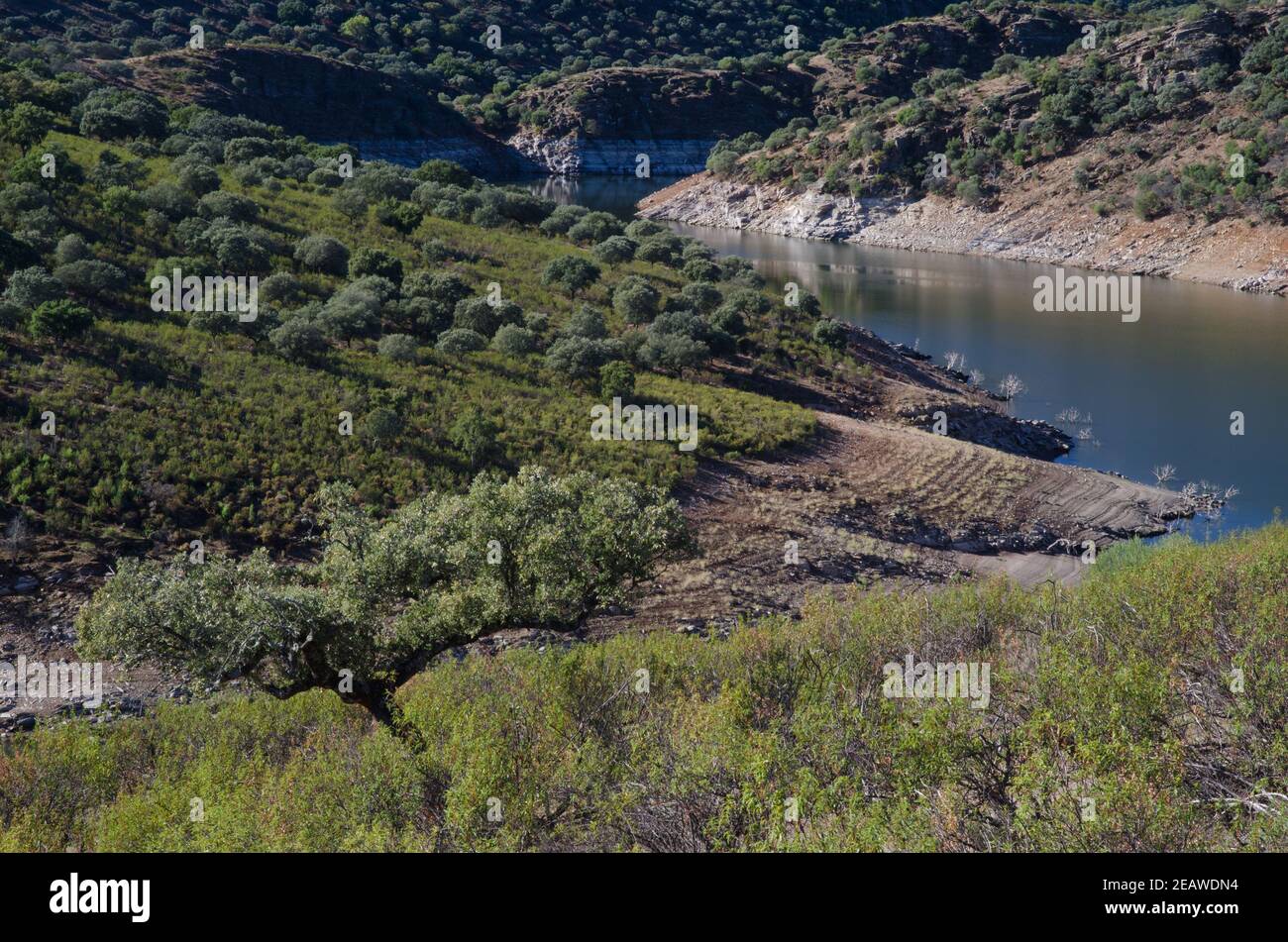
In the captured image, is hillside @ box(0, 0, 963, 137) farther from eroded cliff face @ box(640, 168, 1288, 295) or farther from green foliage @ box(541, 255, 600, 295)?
green foliage @ box(541, 255, 600, 295)

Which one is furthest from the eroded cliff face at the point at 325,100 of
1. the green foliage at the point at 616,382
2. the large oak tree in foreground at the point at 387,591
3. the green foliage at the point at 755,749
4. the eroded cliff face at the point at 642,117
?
the green foliage at the point at 755,749

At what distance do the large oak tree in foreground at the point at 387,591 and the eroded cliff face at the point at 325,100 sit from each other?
105015 millimetres

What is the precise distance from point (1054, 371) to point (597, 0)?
176194 millimetres

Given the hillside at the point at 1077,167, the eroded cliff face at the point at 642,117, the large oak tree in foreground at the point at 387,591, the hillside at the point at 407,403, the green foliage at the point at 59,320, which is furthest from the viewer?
the eroded cliff face at the point at 642,117

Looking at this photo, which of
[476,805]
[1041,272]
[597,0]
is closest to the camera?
[476,805]

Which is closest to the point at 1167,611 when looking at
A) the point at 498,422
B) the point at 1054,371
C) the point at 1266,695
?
the point at 1266,695

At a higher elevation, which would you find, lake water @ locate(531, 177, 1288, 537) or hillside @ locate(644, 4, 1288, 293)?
hillside @ locate(644, 4, 1288, 293)

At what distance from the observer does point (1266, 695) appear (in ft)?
37.3

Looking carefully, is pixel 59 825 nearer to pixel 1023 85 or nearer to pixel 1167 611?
pixel 1167 611

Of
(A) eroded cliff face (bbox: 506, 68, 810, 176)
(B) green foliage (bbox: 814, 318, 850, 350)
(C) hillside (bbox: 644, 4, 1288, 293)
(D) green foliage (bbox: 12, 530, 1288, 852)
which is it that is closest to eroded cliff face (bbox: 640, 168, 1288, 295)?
(C) hillside (bbox: 644, 4, 1288, 293)

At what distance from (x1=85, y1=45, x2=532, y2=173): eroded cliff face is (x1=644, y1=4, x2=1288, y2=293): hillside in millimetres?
36173

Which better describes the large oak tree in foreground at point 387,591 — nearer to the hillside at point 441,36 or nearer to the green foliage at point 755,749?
the green foliage at point 755,749

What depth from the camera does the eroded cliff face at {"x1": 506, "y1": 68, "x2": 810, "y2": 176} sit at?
142 metres

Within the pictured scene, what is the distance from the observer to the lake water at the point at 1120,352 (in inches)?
1436
